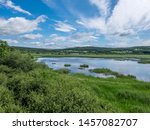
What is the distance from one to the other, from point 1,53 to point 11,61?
3.37m

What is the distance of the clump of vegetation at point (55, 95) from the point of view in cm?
879

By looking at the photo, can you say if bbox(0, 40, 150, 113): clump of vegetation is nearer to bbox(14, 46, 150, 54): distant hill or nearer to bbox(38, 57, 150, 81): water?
bbox(38, 57, 150, 81): water

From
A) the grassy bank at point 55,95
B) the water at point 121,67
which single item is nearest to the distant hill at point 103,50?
the water at point 121,67

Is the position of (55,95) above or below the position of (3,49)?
below

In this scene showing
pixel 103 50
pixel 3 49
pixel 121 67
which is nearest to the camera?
pixel 3 49

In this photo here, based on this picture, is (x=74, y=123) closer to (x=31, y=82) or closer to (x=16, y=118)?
(x=16, y=118)

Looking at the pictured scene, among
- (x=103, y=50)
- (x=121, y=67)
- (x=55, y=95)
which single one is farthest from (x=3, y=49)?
(x=103, y=50)

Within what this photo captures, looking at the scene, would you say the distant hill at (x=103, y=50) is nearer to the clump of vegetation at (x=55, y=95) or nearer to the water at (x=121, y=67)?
the water at (x=121, y=67)

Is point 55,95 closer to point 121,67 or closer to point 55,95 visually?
point 55,95

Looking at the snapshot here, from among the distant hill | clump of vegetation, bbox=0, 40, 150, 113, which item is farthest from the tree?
the distant hill

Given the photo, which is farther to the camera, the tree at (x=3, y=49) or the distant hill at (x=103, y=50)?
the distant hill at (x=103, y=50)

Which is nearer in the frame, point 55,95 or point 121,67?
point 55,95

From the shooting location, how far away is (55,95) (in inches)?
388

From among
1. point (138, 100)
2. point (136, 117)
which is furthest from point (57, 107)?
point (138, 100)
